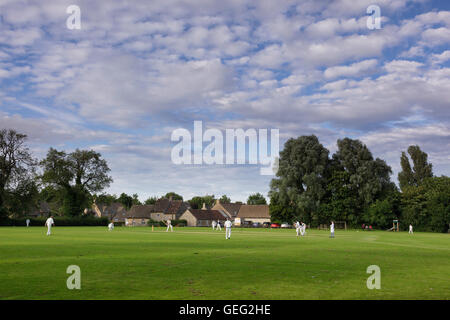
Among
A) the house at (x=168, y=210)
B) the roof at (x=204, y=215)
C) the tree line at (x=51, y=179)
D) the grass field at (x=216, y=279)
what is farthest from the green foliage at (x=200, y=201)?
the grass field at (x=216, y=279)

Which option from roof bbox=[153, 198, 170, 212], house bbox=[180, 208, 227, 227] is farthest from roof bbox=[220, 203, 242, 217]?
roof bbox=[153, 198, 170, 212]

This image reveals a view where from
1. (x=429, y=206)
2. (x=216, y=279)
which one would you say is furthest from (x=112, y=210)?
(x=216, y=279)

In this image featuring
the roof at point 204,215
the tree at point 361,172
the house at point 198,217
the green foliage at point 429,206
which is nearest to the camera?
the green foliage at point 429,206

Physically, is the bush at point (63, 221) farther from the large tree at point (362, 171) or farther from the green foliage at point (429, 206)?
the green foliage at point (429, 206)

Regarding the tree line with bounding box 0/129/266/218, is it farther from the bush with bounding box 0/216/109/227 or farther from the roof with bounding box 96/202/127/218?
the roof with bounding box 96/202/127/218

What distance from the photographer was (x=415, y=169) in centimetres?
10812

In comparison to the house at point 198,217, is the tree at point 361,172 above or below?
above

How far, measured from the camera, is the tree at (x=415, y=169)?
106m

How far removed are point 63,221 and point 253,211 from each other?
67828 millimetres

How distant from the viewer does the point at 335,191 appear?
3548 inches

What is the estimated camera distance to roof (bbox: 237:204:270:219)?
5507 inches

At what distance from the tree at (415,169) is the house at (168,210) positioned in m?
68.4
